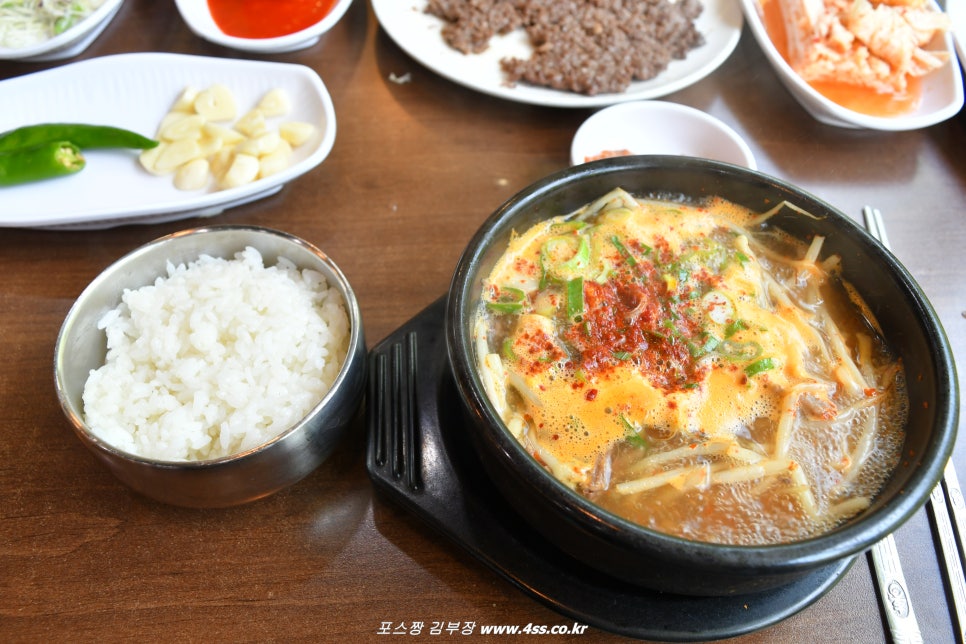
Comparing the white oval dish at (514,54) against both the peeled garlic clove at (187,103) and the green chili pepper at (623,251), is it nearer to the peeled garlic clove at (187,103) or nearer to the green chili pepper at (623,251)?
the peeled garlic clove at (187,103)

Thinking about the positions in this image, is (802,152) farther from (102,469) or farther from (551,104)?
(102,469)

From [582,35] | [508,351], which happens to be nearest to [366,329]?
[508,351]

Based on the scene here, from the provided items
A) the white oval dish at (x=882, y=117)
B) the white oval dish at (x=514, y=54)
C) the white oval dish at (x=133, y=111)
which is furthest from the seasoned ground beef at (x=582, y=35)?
the white oval dish at (x=133, y=111)

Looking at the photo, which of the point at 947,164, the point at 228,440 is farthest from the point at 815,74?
the point at 228,440

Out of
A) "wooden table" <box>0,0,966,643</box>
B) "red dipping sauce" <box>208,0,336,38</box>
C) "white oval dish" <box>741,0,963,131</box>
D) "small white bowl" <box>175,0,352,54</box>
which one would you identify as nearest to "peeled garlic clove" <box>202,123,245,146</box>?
"wooden table" <box>0,0,966,643</box>

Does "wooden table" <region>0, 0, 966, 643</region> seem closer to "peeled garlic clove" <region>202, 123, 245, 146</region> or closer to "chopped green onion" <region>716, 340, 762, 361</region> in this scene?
"peeled garlic clove" <region>202, 123, 245, 146</region>

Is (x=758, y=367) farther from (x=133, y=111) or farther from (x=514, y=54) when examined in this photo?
→ (x=133, y=111)
